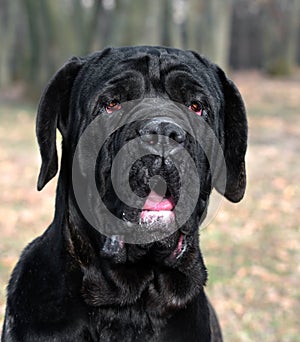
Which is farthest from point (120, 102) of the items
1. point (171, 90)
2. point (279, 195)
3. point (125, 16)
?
point (125, 16)

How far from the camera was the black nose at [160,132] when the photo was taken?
111 inches

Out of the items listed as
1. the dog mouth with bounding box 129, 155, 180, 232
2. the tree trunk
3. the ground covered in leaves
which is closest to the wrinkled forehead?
the dog mouth with bounding box 129, 155, 180, 232

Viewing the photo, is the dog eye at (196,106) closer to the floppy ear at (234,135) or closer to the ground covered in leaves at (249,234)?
the floppy ear at (234,135)

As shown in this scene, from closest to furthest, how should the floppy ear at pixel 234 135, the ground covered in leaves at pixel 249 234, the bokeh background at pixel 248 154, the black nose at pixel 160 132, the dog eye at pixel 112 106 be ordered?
the black nose at pixel 160 132 → the dog eye at pixel 112 106 → the floppy ear at pixel 234 135 → the ground covered in leaves at pixel 249 234 → the bokeh background at pixel 248 154

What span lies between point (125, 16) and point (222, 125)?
44.4 feet

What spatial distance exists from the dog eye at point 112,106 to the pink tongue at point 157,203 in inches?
19.6

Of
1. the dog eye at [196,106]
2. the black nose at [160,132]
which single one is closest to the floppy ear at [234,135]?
the dog eye at [196,106]

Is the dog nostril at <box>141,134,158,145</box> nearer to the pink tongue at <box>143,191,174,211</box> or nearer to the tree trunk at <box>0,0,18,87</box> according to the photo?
the pink tongue at <box>143,191,174,211</box>

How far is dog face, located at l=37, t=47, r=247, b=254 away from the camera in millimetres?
2895

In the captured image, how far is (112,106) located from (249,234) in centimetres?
478

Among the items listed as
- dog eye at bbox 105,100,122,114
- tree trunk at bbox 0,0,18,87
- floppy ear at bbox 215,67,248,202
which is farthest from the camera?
tree trunk at bbox 0,0,18,87

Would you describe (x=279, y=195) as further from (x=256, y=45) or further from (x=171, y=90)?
(x=256, y=45)

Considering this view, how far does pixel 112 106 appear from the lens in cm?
321

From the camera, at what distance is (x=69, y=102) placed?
3.38 m
